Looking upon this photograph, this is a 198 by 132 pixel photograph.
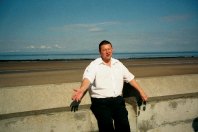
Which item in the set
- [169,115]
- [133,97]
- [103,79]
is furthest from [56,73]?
[103,79]

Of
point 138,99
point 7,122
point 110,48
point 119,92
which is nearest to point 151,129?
point 138,99

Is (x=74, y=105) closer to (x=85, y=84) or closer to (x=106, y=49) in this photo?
(x=85, y=84)

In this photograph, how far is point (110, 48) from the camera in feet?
14.5

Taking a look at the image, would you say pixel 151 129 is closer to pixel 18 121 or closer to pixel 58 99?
pixel 58 99

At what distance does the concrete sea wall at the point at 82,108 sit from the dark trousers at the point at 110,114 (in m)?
0.17

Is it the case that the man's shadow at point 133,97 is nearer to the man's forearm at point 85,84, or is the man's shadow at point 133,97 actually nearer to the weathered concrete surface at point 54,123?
the weathered concrete surface at point 54,123

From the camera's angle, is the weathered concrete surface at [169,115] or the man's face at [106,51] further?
the weathered concrete surface at [169,115]

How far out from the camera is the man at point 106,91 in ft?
13.3

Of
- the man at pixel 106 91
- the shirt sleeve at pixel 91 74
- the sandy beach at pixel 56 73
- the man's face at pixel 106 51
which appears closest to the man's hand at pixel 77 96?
the man at pixel 106 91

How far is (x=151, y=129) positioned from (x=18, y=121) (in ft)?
8.52

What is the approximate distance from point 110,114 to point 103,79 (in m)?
0.64

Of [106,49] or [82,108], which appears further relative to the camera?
[106,49]

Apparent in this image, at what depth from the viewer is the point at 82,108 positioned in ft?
13.5

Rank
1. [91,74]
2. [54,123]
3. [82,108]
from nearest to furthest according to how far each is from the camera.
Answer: [54,123] < [82,108] < [91,74]
